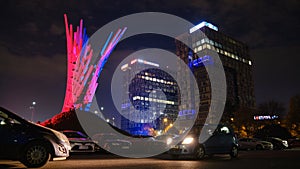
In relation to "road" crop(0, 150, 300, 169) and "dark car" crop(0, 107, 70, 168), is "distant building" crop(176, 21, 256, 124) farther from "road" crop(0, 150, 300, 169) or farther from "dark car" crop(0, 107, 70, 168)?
"dark car" crop(0, 107, 70, 168)

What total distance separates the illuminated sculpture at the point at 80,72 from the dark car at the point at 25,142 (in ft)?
81.9

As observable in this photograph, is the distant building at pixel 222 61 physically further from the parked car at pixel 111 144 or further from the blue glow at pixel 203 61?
the parked car at pixel 111 144

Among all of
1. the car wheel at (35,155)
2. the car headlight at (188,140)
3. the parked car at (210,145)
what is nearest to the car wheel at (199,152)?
the parked car at (210,145)

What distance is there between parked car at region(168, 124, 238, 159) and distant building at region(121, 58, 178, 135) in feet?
451

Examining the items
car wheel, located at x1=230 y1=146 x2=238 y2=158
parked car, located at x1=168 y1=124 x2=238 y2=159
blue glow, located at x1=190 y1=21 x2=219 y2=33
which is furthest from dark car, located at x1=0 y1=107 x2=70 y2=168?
blue glow, located at x1=190 y1=21 x2=219 y2=33

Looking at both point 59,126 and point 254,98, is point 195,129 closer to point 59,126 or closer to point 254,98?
point 59,126

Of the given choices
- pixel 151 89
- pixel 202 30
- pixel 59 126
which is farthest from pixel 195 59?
pixel 59 126

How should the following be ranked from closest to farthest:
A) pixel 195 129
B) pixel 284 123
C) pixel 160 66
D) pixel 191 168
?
1. pixel 191 168
2. pixel 195 129
3. pixel 284 123
4. pixel 160 66

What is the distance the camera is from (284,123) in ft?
163

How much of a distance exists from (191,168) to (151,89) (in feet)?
511

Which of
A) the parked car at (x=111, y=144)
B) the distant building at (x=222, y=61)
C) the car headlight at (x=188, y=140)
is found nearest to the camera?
the car headlight at (x=188, y=140)

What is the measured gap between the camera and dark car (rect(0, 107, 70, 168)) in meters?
7.61

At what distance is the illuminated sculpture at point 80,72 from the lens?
32750mm

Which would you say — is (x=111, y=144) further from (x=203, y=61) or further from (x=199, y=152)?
(x=203, y=61)
